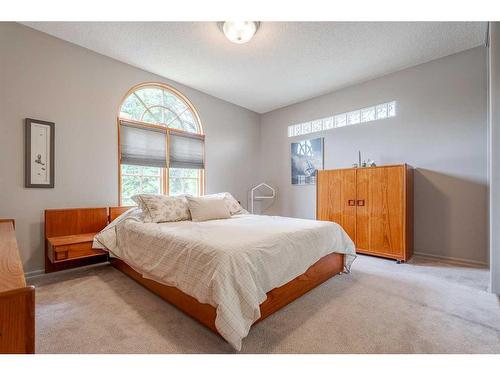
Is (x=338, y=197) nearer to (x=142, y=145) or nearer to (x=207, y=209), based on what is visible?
(x=207, y=209)

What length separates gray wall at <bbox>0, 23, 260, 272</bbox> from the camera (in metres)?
2.47

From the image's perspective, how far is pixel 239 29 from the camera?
2.45 metres

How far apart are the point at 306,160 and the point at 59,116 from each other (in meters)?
3.80

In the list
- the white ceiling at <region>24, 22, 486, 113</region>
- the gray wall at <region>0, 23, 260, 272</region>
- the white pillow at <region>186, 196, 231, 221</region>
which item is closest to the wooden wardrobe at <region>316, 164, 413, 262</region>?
the white ceiling at <region>24, 22, 486, 113</region>

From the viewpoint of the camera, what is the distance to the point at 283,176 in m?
4.96

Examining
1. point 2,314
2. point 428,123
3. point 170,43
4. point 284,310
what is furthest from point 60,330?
point 428,123

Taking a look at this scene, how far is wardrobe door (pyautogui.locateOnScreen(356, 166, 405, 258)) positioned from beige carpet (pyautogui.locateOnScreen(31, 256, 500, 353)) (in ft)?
2.13

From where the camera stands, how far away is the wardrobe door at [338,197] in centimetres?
349

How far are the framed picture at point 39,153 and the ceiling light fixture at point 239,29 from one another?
225 cm

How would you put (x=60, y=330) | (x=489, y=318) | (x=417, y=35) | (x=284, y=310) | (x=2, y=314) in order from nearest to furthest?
(x=2, y=314)
(x=60, y=330)
(x=489, y=318)
(x=284, y=310)
(x=417, y=35)

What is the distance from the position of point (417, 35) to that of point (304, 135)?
222 cm

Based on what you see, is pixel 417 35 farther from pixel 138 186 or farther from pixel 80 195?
pixel 80 195

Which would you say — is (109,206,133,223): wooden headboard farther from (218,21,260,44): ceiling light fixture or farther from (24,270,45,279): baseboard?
(218,21,260,44): ceiling light fixture
